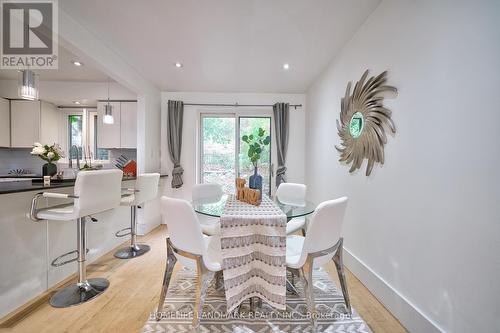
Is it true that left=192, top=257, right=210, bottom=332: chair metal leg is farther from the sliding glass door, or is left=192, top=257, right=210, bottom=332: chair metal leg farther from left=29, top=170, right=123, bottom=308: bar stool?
the sliding glass door

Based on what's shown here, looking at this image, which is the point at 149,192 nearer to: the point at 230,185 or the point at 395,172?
the point at 230,185

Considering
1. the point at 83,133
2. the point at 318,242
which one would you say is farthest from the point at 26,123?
the point at 318,242

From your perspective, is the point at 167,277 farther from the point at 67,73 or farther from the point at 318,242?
the point at 67,73

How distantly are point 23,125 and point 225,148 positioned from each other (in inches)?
145

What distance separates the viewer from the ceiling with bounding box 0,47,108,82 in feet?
10.3

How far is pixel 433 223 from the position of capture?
136 centimetres

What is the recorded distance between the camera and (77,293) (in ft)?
6.28

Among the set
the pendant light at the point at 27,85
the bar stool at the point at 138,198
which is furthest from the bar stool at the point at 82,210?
the pendant light at the point at 27,85

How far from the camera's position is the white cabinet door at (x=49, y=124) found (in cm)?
401

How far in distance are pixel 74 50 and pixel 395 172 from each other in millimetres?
3201

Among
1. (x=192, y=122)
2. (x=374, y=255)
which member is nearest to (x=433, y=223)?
(x=374, y=255)

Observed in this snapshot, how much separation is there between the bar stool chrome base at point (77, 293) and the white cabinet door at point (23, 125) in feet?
11.2

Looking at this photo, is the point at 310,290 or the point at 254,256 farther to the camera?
the point at 254,256

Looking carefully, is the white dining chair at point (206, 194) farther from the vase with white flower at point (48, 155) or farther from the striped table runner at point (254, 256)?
the vase with white flower at point (48, 155)
